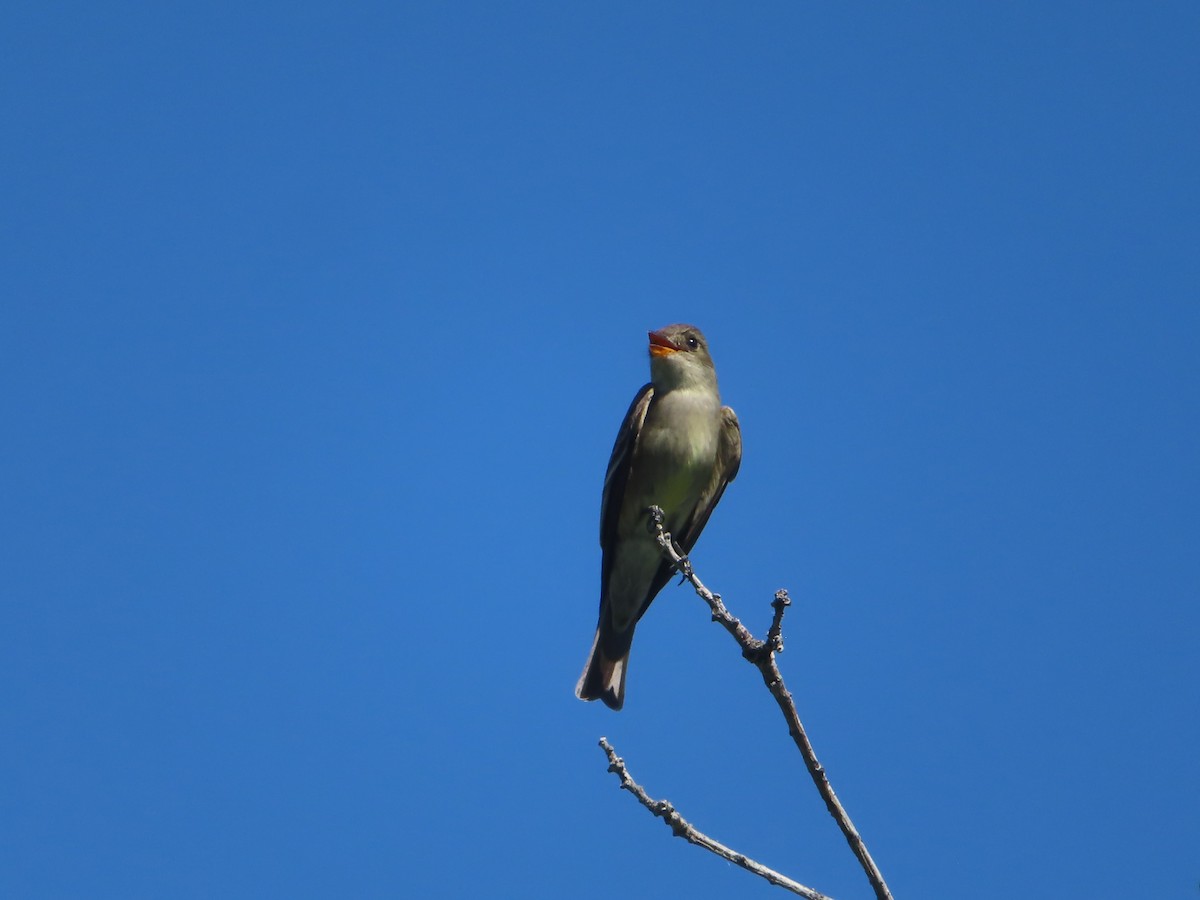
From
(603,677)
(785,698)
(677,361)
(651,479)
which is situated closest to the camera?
(785,698)

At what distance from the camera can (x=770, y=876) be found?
3.36m

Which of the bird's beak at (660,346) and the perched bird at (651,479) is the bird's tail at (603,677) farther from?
the bird's beak at (660,346)

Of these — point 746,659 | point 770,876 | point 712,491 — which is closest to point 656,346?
point 712,491

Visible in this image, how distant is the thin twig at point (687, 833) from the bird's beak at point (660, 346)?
537 centimetres

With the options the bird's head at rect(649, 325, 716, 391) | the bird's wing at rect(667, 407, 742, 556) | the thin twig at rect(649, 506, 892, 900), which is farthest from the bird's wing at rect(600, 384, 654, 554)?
the thin twig at rect(649, 506, 892, 900)

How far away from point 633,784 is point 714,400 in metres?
5.69

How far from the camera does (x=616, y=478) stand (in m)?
9.16

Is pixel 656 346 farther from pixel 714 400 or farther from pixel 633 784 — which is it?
pixel 633 784

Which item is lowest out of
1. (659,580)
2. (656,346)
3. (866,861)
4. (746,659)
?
(866,861)

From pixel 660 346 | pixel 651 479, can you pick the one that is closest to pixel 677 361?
pixel 660 346

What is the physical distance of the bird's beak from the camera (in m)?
9.20

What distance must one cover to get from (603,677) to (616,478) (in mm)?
1542

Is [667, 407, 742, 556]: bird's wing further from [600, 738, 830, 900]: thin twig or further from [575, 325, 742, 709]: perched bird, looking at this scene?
[600, 738, 830, 900]: thin twig

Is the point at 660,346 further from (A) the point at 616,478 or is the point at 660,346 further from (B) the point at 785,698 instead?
(B) the point at 785,698
